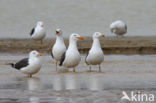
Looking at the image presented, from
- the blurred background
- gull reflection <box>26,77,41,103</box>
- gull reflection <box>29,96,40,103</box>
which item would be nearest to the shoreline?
the blurred background

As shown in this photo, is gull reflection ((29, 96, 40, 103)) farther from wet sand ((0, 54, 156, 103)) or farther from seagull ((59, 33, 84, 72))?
seagull ((59, 33, 84, 72))

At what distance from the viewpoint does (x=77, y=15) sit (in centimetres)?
3947

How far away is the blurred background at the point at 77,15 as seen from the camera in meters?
34.5

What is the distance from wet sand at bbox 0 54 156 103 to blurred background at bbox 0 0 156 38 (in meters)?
14.2

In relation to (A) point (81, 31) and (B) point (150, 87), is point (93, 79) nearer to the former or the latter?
(B) point (150, 87)

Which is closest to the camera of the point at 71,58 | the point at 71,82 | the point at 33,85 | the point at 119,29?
the point at 33,85

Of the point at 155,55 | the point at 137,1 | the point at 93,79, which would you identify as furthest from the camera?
the point at 137,1

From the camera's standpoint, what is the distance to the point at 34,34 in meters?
24.4

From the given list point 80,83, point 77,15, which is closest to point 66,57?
point 80,83

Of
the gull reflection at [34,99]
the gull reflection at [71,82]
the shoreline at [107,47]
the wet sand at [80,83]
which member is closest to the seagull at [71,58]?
the wet sand at [80,83]

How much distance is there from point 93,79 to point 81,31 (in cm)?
1835

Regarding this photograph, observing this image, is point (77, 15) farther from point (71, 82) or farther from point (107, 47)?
point (71, 82)

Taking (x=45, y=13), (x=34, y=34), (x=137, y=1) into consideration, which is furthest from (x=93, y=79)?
(x=137, y=1)

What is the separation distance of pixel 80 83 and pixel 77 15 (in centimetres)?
2575
